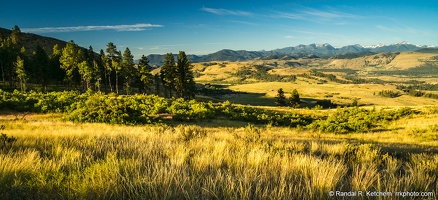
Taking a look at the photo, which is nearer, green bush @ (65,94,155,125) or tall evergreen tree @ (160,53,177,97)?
green bush @ (65,94,155,125)

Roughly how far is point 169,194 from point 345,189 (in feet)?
8.50

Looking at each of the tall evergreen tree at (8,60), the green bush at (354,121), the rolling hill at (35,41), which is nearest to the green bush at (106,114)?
the green bush at (354,121)

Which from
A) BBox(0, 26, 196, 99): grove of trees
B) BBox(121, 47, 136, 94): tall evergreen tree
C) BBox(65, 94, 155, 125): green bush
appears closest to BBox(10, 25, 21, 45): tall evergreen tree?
BBox(0, 26, 196, 99): grove of trees

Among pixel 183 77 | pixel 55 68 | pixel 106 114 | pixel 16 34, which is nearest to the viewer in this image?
pixel 106 114

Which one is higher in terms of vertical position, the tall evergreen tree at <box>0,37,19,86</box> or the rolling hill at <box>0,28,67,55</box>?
the rolling hill at <box>0,28,67,55</box>

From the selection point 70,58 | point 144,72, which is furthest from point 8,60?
point 144,72

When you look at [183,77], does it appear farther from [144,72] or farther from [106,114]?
[106,114]

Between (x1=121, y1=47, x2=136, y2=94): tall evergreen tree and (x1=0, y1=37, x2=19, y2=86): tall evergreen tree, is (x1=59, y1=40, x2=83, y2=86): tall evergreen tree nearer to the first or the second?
(x1=121, y1=47, x2=136, y2=94): tall evergreen tree

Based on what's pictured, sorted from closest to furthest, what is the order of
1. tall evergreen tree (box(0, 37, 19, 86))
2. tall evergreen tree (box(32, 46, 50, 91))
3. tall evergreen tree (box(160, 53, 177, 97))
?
tall evergreen tree (box(32, 46, 50, 91)) < tall evergreen tree (box(0, 37, 19, 86)) < tall evergreen tree (box(160, 53, 177, 97))

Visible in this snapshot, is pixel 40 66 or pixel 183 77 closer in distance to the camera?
pixel 40 66

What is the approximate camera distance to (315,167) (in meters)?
4.82

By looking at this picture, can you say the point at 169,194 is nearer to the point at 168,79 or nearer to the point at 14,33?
the point at 168,79

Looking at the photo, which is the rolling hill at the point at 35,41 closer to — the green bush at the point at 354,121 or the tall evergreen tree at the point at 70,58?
the tall evergreen tree at the point at 70,58

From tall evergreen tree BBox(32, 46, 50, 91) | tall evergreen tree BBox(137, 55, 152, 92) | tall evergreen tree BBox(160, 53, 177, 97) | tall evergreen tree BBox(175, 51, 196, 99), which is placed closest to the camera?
tall evergreen tree BBox(32, 46, 50, 91)
